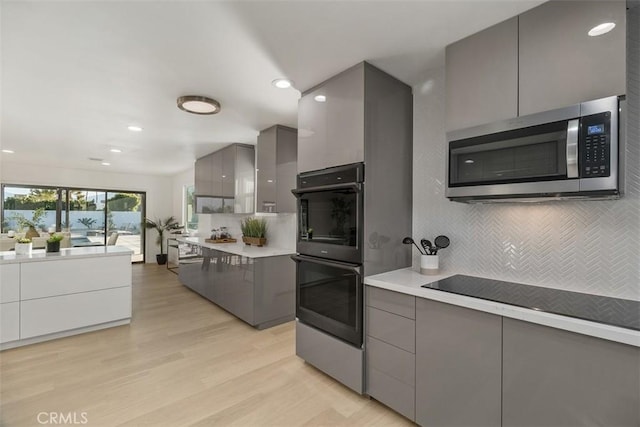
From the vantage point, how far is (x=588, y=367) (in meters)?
1.13

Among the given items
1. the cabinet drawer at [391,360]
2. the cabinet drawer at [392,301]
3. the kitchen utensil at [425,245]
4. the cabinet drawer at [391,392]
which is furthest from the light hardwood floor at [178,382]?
the kitchen utensil at [425,245]

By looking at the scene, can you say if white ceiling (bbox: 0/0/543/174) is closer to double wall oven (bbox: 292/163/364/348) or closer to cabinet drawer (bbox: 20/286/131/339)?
double wall oven (bbox: 292/163/364/348)

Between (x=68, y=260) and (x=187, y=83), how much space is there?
7.62 ft

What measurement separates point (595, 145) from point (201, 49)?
2.21 metres

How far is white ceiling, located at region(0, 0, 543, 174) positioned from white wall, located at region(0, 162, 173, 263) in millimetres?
4027


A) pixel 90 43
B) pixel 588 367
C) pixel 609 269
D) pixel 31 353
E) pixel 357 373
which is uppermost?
pixel 90 43

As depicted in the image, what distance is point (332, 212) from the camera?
2.15 meters

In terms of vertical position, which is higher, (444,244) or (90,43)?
(90,43)

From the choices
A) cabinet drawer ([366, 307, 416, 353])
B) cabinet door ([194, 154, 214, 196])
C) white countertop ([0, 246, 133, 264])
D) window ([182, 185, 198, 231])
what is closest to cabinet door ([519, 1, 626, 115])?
cabinet drawer ([366, 307, 416, 353])

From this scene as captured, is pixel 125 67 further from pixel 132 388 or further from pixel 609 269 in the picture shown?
pixel 609 269

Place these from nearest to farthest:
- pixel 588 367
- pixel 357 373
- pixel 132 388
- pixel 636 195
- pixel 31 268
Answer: pixel 588 367, pixel 636 195, pixel 357 373, pixel 132 388, pixel 31 268

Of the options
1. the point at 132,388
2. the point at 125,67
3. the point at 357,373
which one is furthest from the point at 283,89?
the point at 132,388

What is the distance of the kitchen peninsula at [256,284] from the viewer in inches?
126

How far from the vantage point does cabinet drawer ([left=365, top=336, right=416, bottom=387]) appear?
5.60 feet
